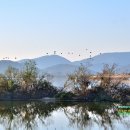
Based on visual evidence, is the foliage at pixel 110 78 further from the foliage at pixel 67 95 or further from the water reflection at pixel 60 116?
the water reflection at pixel 60 116

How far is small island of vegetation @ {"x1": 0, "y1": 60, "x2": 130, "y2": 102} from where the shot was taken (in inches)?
1437

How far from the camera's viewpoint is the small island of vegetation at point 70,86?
36.5 m

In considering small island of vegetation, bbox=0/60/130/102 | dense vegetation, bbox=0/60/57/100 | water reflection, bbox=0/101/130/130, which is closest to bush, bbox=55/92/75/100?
small island of vegetation, bbox=0/60/130/102

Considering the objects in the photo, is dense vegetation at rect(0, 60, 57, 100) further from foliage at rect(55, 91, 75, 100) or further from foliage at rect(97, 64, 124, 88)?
foliage at rect(97, 64, 124, 88)

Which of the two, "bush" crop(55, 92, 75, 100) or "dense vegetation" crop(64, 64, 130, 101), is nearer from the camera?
"dense vegetation" crop(64, 64, 130, 101)

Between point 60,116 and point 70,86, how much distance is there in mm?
10155

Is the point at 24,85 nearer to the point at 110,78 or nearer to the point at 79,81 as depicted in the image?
the point at 79,81

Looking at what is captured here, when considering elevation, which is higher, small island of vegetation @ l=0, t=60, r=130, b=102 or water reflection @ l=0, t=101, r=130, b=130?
small island of vegetation @ l=0, t=60, r=130, b=102

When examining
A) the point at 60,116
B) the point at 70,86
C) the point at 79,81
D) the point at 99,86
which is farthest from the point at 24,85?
the point at 60,116

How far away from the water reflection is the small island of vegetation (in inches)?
93.3

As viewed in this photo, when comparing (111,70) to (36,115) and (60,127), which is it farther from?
(60,127)

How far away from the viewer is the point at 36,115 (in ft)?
91.0

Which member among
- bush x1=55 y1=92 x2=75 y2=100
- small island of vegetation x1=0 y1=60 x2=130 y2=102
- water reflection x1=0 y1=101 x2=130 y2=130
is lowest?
water reflection x1=0 y1=101 x2=130 y2=130

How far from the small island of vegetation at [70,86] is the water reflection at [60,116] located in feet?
7.77
